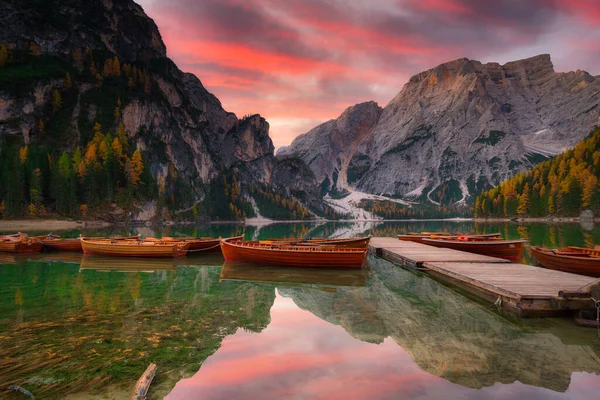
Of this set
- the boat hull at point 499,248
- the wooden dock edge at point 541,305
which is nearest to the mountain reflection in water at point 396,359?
the wooden dock edge at point 541,305

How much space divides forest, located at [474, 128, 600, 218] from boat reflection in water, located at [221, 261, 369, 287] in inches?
5616

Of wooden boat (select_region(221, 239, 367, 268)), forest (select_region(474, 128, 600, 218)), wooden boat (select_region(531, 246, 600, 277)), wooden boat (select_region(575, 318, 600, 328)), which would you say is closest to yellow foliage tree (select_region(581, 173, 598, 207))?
forest (select_region(474, 128, 600, 218))

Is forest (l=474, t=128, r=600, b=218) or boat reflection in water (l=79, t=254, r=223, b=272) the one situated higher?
forest (l=474, t=128, r=600, b=218)

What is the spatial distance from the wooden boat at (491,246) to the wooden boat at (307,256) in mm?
14615

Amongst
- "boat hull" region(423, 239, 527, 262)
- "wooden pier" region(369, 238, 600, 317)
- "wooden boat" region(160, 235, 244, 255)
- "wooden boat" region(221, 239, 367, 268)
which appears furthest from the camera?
"wooden boat" region(160, 235, 244, 255)

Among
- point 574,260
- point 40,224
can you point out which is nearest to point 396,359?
point 574,260

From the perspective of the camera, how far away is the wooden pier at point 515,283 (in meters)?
16.8

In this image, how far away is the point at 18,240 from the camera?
45.1m

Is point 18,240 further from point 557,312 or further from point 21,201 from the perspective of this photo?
point 21,201

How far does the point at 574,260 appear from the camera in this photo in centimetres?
2653

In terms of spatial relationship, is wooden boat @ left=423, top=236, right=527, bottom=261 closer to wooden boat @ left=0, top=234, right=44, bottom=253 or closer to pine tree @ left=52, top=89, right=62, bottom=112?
wooden boat @ left=0, top=234, right=44, bottom=253

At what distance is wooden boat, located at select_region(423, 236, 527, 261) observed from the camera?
39125 millimetres

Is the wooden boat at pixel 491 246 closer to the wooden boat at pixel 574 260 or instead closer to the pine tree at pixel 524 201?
the wooden boat at pixel 574 260

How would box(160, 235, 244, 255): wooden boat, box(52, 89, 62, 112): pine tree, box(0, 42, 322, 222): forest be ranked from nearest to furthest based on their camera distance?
1. box(160, 235, 244, 255): wooden boat
2. box(0, 42, 322, 222): forest
3. box(52, 89, 62, 112): pine tree
